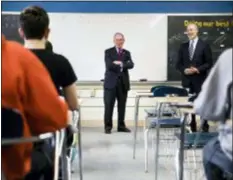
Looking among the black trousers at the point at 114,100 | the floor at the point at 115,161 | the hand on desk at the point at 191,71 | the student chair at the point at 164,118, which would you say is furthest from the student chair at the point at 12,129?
the black trousers at the point at 114,100

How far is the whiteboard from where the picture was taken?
768 cm

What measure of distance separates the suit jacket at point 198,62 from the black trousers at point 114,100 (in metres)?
1.19

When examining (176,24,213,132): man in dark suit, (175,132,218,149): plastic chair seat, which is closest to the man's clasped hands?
(176,24,213,132): man in dark suit

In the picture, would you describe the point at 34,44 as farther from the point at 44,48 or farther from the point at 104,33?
the point at 104,33

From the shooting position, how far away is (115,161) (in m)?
5.03

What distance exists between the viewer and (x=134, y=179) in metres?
4.20

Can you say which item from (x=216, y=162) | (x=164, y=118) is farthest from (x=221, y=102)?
(x=164, y=118)

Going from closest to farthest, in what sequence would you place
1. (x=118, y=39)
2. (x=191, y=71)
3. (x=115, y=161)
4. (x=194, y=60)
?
(x=115, y=161)
(x=191, y=71)
(x=194, y=60)
(x=118, y=39)

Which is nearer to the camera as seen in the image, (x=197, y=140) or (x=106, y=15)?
(x=197, y=140)

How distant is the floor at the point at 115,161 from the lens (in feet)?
14.2

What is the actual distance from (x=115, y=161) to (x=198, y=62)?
188cm

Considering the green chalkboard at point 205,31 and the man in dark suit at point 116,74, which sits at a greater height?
the green chalkboard at point 205,31

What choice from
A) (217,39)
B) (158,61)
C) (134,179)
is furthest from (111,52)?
(134,179)

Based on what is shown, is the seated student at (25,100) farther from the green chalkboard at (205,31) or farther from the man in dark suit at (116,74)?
the green chalkboard at (205,31)
